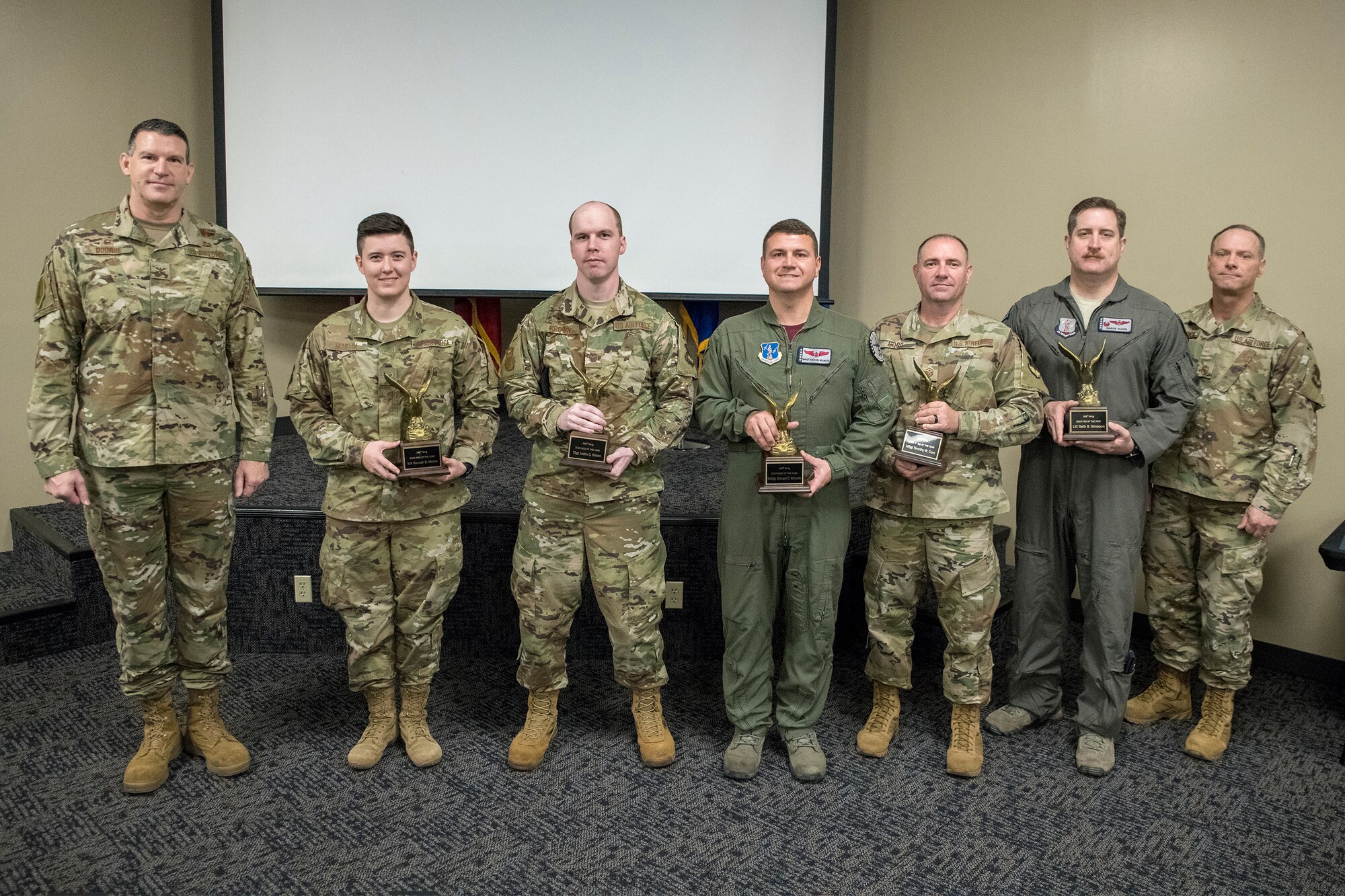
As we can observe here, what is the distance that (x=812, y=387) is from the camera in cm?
231

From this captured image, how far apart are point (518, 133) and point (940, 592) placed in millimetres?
2779

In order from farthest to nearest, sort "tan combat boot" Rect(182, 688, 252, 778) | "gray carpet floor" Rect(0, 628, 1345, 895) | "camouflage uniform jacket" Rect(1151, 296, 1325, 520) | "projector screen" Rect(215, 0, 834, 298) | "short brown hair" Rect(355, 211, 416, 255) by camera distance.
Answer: "projector screen" Rect(215, 0, 834, 298) < "camouflage uniform jacket" Rect(1151, 296, 1325, 520) < "tan combat boot" Rect(182, 688, 252, 778) < "short brown hair" Rect(355, 211, 416, 255) < "gray carpet floor" Rect(0, 628, 1345, 895)

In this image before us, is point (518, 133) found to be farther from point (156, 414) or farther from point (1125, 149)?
point (1125, 149)

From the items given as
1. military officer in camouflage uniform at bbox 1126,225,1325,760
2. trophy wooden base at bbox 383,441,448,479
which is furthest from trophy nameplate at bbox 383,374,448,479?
military officer in camouflage uniform at bbox 1126,225,1325,760

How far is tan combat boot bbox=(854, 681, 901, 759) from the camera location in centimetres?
253

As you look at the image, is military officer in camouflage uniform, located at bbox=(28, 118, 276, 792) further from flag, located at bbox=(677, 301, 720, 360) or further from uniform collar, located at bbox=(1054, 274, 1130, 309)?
flag, located at bbox=(677, 301, 720, 360)

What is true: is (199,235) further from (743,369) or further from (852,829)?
(852,829)

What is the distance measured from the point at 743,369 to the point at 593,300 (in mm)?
427

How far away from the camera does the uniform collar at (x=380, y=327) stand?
2.32 metres

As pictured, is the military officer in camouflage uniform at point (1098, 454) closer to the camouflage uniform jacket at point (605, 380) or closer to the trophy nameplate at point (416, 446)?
the camouflage uniform jacket at point (605, 380)

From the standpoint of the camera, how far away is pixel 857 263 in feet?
14.2

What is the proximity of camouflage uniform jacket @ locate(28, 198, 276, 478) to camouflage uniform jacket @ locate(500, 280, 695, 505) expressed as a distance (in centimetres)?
74

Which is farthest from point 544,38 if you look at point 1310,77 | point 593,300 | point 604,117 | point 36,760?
point 36,760

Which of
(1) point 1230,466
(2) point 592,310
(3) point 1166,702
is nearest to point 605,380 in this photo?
(2) point 592,310
